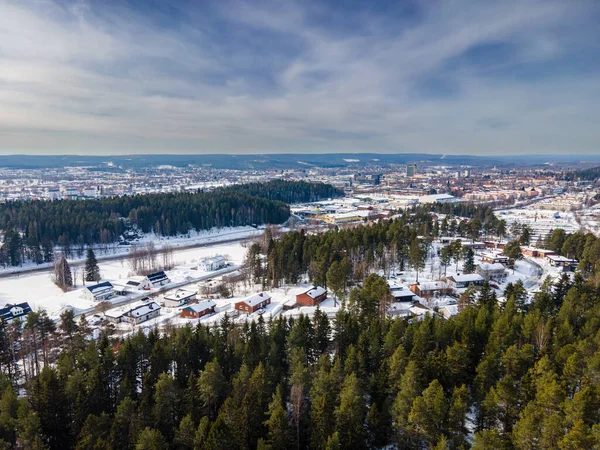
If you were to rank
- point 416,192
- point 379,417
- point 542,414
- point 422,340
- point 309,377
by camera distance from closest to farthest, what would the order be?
A: point 542,414 → point 379,417 → point 309,377 → point 422,340 → point 416,192

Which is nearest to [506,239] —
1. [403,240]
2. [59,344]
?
[403,240]

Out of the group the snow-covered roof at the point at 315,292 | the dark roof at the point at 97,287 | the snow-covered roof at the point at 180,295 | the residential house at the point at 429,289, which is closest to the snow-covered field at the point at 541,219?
the residential house at the point at 429,289

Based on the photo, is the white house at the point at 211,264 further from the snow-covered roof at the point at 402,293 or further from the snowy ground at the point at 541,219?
the snowy ground at the point at 541,219

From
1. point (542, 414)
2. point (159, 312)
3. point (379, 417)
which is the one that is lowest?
point (159, 312)

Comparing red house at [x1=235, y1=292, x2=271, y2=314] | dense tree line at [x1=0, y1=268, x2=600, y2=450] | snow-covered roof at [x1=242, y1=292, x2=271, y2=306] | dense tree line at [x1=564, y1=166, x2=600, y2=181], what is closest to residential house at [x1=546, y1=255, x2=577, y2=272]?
dense tree line at [x1=0, y1=268, x2=600, y2=450]

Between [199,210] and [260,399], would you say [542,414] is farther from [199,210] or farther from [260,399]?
[199,210]

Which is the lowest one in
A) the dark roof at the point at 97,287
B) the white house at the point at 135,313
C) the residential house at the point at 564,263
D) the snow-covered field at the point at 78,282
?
the snow-covered field at the point at 78,282

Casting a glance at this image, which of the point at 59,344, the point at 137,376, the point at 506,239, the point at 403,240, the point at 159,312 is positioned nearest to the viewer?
the point at 137,376
